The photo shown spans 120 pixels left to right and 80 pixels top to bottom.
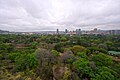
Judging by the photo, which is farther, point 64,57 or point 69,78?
point 64,57

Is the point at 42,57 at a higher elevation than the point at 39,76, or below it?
higher

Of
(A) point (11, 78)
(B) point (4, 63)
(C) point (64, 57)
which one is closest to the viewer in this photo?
(A) point (11, 78)

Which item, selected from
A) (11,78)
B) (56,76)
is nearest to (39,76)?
(56,76)

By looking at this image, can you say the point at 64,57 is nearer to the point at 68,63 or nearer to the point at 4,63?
the point at 68,63

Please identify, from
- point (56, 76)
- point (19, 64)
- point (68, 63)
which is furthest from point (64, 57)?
point (19, 64)

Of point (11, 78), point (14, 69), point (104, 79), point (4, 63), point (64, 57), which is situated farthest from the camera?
point (4, 63)

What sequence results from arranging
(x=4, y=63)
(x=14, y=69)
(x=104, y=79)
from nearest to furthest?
(x=104, y=79) < (x=14, y=69) < (x=4, y=63)

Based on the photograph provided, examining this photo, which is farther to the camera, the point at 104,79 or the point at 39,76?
the point at 39,76

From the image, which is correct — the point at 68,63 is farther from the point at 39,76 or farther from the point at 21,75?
the point at 21,75

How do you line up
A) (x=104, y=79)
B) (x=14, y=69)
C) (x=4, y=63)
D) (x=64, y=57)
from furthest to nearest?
1. (x=4, y=63)
2. (x=64, y=57)
3. (x=14, y=69)
4. (x=104, y=79)
